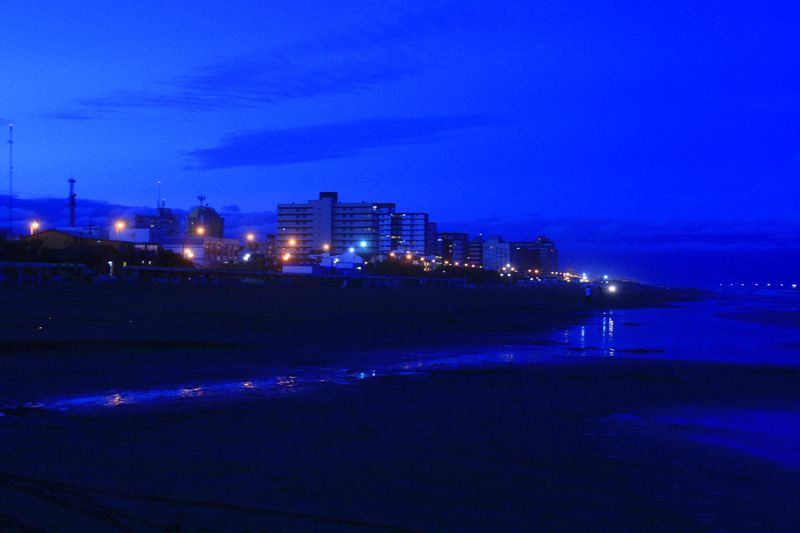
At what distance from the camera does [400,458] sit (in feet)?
23.4

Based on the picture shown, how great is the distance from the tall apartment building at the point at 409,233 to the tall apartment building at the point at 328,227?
733 centimetres

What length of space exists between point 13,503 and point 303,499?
222 centimetres

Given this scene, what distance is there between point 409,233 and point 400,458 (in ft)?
565

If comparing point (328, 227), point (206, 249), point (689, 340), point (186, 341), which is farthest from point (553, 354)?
point (328, 227)

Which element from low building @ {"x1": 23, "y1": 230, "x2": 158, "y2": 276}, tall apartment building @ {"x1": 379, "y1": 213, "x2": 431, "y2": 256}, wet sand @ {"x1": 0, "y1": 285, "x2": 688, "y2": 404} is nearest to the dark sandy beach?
wet sand @ {"x1": 0, "y1": 285, "x2": 688, "y2": 404}

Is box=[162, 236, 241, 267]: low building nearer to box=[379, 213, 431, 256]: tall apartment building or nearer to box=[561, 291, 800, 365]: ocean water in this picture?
box=[379, 213, 431, 256]: tall apartment building

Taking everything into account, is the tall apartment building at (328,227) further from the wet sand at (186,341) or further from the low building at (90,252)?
the wet sand at (186,341)

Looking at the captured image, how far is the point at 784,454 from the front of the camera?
25.9ft

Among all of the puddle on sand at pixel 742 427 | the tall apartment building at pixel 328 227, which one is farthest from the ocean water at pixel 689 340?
the tall apartment building at pixel 328 227

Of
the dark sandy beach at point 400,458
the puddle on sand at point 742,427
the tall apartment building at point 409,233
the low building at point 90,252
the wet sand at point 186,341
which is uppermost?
the tall apartment building at point 409,233

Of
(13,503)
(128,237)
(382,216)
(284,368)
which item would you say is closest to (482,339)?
(284,368)

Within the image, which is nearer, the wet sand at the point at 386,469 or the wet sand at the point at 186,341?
the wet sand at the point at 386,469

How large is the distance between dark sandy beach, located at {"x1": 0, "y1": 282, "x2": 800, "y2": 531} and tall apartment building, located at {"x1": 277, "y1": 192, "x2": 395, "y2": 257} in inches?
5814

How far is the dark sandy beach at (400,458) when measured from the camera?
537 cm
